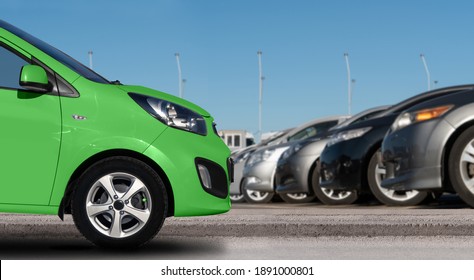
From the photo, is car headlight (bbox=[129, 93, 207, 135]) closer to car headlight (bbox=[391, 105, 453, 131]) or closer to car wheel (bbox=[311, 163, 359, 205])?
car headlight (bbox=[391, 105, 453, 131])

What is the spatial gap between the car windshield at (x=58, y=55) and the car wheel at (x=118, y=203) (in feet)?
2.16

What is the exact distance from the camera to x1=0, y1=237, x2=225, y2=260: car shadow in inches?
228

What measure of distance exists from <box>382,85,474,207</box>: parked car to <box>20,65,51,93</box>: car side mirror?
4.35 m

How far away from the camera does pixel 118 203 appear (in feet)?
19.2

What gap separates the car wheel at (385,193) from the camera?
→ 35.6 ft

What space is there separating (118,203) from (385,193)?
5672 mm

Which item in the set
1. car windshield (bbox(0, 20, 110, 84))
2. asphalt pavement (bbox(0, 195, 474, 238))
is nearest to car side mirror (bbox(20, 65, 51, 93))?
car windshield (bbox(0, 20, 110, 84))

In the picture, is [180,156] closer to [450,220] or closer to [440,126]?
[450,220]

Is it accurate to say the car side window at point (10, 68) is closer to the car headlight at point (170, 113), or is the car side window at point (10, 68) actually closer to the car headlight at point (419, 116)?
the car headlight at point (170, 113)

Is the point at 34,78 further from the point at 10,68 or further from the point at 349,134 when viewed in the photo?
the point at 349,134

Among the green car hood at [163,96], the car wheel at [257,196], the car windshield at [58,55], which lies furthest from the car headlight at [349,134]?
the car wheel at [257,196]

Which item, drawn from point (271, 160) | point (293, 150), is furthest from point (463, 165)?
point (271, 160)

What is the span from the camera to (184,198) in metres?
5.92
